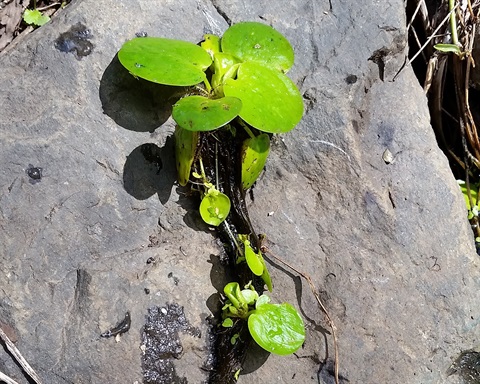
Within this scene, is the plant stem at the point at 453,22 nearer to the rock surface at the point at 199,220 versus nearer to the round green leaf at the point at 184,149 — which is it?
the rock surface at the point at 199,220

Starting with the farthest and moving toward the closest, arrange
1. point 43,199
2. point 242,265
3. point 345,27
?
1. point 345,27
2. point 242,265
3. point 43,199

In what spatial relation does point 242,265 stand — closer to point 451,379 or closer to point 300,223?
point 300,223

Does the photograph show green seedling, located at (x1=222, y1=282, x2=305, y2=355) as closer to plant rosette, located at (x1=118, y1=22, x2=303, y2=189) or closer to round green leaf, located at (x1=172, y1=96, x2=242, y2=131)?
plant rosette, located at (x1=118, y1=22, x2=303, y2=189)

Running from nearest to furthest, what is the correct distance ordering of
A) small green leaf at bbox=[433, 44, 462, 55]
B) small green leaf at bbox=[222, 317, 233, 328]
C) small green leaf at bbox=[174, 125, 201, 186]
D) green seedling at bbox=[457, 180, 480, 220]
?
small green leaf at bbox=[174, 125, 201, 186]
small green leaf at bbox=[222, 317, 233, 328]
small green leaf at bbox=[433, 44, 462, 55]
green seedling at bbox=[457, 180, 480, 220]

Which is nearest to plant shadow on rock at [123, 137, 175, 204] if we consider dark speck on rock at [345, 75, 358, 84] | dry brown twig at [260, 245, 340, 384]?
dry brown twig at [260, 245, 340, 384]

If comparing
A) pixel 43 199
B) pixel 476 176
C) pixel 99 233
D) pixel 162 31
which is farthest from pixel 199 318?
pixel 476 176

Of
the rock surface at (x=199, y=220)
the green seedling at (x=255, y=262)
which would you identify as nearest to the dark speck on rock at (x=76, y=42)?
the rock surface at (x=199, y=220)

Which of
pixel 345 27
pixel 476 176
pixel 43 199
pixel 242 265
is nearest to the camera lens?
pixel 43 199
